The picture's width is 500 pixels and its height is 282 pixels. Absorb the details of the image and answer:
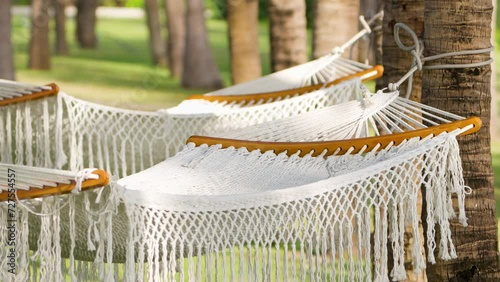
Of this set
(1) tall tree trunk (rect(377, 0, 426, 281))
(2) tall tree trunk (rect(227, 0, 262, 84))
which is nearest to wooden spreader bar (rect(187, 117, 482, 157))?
(1) tall tree trunk (rect(377, 0, 426, 281))

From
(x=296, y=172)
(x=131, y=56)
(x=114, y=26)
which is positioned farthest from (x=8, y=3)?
(x=114, y=26)

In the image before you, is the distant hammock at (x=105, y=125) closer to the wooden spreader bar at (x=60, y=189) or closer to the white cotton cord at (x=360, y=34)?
the white cotton cord at (x=360, y=34)

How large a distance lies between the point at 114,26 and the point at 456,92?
21.0 meters

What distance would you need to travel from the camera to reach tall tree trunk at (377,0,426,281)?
3.45m

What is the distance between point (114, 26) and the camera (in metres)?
23.5

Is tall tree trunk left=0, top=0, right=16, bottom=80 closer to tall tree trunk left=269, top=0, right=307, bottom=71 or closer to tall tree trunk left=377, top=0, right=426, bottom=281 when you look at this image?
tall tree trunk left=269, top=0, right=307, bottom=71

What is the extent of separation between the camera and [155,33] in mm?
15422

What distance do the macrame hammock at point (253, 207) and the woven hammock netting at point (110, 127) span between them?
0.75 meters

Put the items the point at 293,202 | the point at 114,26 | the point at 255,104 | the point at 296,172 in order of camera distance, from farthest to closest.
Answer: the point at 114,26 → the point at 255,104 → the point at 296,172 → the point at 293,202

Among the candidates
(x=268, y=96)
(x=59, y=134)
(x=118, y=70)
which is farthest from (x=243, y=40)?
(x=118, y=70)

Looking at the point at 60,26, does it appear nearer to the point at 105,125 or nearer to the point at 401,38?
the point at 105,125

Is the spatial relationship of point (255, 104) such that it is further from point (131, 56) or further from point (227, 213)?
point (131, 56)

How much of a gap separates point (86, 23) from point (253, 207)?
16610mm

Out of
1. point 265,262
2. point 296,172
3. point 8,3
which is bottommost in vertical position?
point 265,262
